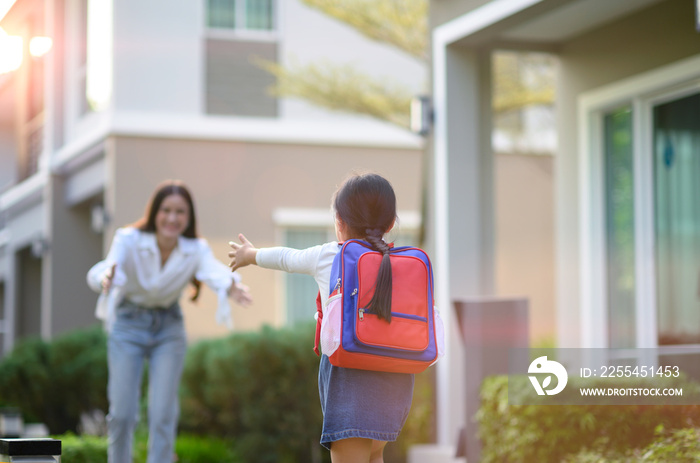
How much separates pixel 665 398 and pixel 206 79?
9.34 meters

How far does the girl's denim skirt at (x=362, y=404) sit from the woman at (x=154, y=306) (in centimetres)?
194

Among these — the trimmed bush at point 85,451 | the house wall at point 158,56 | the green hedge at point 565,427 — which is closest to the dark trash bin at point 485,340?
the green hedge at point 565,427

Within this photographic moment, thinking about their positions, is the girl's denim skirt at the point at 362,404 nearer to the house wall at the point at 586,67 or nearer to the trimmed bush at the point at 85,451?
the trimmed bush at the point at 85,451

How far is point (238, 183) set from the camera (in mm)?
12617

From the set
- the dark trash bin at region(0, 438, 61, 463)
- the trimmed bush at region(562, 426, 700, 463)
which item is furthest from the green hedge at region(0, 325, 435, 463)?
the dark trash bin at region(0, 438, 61, 463)

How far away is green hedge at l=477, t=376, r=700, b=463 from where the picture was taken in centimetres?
467

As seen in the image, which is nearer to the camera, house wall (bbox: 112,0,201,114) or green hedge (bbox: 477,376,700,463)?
green hedge (bbox: 477,376,700,463)

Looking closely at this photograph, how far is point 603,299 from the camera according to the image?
24.7 ft

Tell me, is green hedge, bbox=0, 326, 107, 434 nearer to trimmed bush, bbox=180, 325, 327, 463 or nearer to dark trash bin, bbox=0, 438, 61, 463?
trimmed bush, bbox=180, 325, 327, 463

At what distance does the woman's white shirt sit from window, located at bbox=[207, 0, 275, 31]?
26.1 feet

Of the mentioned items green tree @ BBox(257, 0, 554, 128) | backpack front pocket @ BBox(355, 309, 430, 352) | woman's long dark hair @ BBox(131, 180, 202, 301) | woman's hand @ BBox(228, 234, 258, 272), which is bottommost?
backpack front pocket @ BBox(355, 309, 430, 352)

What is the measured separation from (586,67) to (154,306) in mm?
4281

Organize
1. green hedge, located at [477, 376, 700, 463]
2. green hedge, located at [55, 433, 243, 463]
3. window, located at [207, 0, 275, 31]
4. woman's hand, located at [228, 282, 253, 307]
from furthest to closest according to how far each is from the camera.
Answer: window, located at [207, 0, 275, 31], green hedge, located at [55, 433, 243, 463], woman's hand, located at [228, 282, 253, 307], green hedge, located at [477, 376, 700, 463]

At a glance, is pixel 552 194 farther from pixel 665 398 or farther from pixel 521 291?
pixel 665 398
